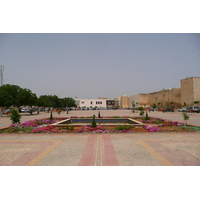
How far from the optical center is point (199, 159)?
5090mm

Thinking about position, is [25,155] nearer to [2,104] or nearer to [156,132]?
[156,132]

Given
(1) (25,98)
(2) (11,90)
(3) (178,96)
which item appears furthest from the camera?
(3) (178,96)

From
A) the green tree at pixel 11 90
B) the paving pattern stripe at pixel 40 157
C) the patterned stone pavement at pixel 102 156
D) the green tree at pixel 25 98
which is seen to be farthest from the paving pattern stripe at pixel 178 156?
the green tree at pixel 11 90

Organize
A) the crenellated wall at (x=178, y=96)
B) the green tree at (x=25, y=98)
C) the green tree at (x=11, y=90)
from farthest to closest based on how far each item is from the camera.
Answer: the crenellated wall at (x=178, y=96) < the green tree at (x=11, y=90) < the green tree at (x=25, y=98)

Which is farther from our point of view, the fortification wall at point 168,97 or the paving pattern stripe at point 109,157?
the fortification wall at point 168,97

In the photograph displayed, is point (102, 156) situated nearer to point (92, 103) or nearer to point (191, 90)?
point (191, 90)

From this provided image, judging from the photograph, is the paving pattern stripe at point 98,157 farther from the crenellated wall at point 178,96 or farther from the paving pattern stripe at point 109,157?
the crenellated wall at point 178,96

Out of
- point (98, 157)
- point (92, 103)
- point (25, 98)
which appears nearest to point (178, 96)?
point (25, 98)

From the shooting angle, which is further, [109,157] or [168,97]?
[168,97]

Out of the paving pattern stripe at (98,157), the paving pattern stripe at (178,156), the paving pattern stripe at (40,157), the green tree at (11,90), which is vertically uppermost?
the green tree at (11,90)

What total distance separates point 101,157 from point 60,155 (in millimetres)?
1373

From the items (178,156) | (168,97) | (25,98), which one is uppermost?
(168,97)

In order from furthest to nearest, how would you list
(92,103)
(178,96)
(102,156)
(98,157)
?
(92,103) < (178,96) < (102,156) < (98,157)

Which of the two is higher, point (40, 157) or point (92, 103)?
point (92, 103)
